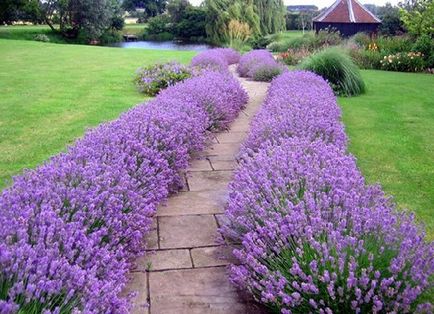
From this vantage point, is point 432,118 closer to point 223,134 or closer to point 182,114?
point 223,134

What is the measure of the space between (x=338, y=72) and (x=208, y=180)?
597cm

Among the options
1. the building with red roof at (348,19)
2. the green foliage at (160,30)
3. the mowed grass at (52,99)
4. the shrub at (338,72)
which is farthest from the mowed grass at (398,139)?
the green foliage at (160,30)

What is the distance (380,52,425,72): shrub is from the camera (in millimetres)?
13477

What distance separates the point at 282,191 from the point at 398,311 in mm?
1098

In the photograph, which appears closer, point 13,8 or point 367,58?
point 367,58

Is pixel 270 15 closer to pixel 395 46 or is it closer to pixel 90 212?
pixel 395 46

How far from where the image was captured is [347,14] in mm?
27719

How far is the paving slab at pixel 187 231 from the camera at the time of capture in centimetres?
323

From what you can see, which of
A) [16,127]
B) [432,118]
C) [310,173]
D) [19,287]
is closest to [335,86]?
[432,118]

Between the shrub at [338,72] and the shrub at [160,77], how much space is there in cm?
271

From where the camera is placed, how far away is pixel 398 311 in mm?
2092

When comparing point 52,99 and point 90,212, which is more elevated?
point 90,212

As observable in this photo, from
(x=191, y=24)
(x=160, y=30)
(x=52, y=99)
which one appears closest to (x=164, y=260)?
(x=52, y=99)

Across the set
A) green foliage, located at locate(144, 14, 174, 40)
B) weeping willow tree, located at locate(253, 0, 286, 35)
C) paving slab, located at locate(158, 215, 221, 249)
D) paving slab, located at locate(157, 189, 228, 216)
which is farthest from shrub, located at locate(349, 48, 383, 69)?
green foliage, located at locate(144, 14, 174, 40)
